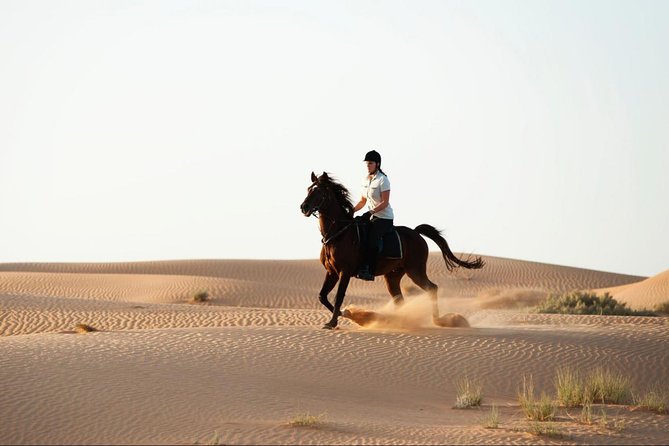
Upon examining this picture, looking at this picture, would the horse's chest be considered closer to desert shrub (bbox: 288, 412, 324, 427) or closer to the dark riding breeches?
the dark riding breeches

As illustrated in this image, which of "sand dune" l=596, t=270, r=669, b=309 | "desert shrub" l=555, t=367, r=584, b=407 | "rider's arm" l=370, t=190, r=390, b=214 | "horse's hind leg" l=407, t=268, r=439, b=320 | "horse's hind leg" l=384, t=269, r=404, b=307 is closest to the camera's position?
"desert shrub" l=555, t=367, r=584, b=407

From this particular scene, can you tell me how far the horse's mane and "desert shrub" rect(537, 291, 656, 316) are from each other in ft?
41.0

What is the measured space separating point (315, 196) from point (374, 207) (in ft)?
3.67

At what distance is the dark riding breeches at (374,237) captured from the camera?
15820 mm

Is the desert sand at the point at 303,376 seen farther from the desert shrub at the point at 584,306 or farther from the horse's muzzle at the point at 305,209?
the desert shrub at the point at 584,306

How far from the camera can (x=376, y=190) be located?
15.8 m

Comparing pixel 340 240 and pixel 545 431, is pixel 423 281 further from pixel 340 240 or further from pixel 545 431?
pixel 545 431

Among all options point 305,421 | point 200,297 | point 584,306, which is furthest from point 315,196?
point 200,297

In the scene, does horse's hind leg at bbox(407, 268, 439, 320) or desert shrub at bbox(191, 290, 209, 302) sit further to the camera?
desert shrub at bbox(191, 290, 209, 302)

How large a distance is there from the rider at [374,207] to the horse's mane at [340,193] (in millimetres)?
164

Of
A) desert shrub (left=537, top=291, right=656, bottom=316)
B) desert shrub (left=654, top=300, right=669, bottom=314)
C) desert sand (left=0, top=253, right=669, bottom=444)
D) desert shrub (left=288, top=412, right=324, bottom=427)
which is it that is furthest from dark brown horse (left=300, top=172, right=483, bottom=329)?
desert shrub (left=654, top=300, right=669, bottom=314)

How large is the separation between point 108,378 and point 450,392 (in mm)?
4668

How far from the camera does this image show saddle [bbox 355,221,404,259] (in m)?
15.8

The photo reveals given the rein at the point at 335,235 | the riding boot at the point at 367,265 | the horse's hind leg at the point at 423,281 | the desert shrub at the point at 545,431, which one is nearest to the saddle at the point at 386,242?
the riding boot at the point at 367,265
